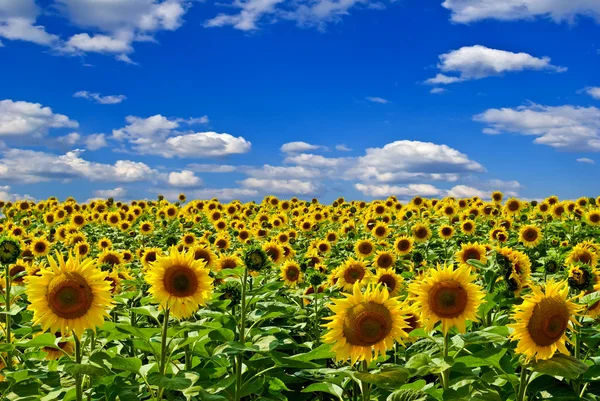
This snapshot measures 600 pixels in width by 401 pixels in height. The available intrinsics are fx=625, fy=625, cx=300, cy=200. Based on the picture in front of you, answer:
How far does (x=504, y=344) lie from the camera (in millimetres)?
4812

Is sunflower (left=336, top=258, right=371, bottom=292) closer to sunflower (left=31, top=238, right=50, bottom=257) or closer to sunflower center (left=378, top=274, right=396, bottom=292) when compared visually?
sunflower center (left=378, top=274, right=396, bottom=292)

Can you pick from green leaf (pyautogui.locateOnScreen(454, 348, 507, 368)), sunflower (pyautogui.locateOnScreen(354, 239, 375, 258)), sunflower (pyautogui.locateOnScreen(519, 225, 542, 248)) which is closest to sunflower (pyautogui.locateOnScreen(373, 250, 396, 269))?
sunflower (pyautogui.locateOnScreen(354, 239, 375, 258))

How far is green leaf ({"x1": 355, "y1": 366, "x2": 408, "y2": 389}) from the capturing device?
4.07m

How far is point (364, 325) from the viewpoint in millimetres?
4402

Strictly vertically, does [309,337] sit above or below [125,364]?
below

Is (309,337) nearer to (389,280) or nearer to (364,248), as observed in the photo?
(389,280)

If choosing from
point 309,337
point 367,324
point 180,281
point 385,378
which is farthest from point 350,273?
point 385,378

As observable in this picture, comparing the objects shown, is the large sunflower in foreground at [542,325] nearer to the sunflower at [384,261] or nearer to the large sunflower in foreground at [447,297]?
the large sunflower in foreground at [447,297]

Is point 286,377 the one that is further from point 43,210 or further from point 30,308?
point 43,210

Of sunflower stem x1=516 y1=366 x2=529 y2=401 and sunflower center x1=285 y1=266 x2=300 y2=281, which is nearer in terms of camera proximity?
sunflower stem x1=516 y1=366 x2=529 y2=401

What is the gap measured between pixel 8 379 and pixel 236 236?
10220mm

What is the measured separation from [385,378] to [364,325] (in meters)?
0.43

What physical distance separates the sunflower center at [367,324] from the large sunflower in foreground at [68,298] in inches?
75.7

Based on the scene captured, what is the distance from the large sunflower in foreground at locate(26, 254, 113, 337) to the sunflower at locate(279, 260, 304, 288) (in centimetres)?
546
